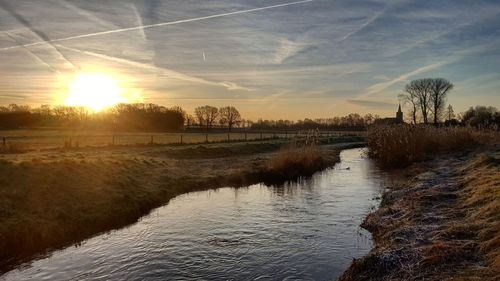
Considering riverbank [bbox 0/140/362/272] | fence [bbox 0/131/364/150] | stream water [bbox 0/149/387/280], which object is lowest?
stream water [bbox 0/149/387/280]

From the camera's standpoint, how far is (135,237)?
1566 cm

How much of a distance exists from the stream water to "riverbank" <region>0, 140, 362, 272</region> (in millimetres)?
1052

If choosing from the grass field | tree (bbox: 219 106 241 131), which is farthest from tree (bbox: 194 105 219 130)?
the grass field

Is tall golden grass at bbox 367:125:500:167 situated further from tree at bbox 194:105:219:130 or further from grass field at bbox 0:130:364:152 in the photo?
tree at bbox 194:105:219:130

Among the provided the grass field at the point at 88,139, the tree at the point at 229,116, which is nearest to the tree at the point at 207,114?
the tree at the point at 229,116

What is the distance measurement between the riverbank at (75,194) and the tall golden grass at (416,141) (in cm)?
1337

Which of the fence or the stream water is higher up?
the fence

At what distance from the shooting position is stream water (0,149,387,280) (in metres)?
11.8

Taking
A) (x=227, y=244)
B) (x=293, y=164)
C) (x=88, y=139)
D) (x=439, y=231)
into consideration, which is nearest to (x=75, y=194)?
(x=227, y=244)

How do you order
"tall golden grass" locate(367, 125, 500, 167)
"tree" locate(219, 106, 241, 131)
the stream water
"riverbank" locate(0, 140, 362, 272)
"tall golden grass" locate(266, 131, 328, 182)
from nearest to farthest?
the stream water → "riverbank" locate(0, 140, 362, 272) → "tall golden grass" locate(266, 131, 328, 182) → "tall golden grass" locate(367, 125, 500, 167) → "tree" locate(219, 106, 241, 131)

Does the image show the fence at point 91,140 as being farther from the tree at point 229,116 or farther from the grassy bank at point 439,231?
the tree at point 229,116

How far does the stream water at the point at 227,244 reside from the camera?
38.9 feet

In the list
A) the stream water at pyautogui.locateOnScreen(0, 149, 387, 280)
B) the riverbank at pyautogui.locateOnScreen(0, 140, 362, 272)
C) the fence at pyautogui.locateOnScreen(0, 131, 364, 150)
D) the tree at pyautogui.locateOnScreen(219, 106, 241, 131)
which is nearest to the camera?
the stream water at pyautogui.locateOnScreen(0, 149, 387, 280)

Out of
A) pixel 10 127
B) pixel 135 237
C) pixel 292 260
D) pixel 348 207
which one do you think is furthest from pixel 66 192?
pixel 10 127
